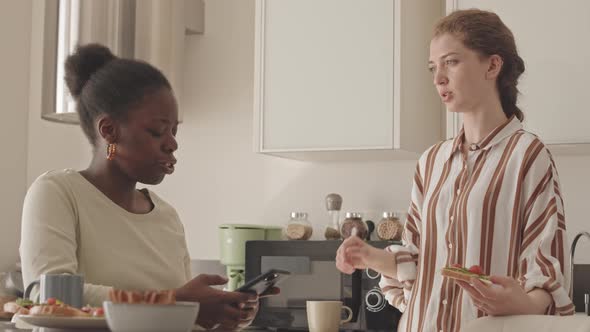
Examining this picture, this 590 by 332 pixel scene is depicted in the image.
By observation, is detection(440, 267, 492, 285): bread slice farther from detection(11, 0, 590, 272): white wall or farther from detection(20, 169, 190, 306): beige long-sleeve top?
detection(11, 0, 590, 272): white wall

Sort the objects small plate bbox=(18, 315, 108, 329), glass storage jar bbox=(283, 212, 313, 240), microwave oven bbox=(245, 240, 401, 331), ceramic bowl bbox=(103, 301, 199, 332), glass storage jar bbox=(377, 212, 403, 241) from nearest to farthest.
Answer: ceramic bowl bbox=(103, 301, 199, 332) < small plate bbox=(18, 315, 108, 329) < microwave oven bbox=(245, 240, 401, 331) < glass storage jar bbox=(377, 212, 403, 241) < glass storage jar bbox=(283, 212, 313, 240)

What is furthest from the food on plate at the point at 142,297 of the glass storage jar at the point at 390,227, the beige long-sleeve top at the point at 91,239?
the glass storage jar at the point at 390,227

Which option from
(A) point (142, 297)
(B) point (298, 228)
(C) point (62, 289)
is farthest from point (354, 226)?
(A) point (142, 297)

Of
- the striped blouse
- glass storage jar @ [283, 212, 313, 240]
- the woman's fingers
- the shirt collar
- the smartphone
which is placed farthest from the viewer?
glass storage jar @ [283, 212, 313, 240]

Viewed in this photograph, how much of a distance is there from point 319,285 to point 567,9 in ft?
3.30

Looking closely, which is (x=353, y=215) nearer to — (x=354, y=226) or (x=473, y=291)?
(x=354, y=226)

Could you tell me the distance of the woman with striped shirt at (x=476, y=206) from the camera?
171 cm

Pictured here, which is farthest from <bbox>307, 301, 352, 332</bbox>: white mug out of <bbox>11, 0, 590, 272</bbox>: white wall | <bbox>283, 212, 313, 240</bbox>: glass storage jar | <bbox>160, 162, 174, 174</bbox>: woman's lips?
<bbox>160, 162, 174, 174</bbox>: woman's lips

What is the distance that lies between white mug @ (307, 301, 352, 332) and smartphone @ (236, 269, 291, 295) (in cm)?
116

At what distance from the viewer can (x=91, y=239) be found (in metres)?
1.67

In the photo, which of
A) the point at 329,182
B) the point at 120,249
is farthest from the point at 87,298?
the point at 329,182

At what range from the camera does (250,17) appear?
3.34 m

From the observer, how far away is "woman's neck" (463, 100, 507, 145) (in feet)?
6.07

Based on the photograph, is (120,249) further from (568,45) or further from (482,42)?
(568,45)
